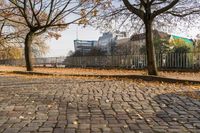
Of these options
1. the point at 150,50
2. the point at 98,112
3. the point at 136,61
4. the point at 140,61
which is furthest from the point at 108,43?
the point at 98,112

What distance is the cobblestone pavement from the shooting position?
6359 mm

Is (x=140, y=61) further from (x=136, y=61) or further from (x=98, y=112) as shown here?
(x=98, y=112)

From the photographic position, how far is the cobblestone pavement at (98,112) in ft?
20.9

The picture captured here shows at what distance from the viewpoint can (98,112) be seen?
7664 millimetres

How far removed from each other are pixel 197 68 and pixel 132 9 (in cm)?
699

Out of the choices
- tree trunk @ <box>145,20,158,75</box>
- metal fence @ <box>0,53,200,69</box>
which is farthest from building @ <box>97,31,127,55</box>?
tree trunk @ <box>145,20,158,75</box>

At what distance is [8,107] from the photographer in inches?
329

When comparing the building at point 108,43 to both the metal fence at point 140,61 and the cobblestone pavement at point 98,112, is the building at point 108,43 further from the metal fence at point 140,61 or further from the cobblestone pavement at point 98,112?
the cobblestone pavement at point 98,112

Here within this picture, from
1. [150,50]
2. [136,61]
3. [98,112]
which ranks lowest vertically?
[98,112]

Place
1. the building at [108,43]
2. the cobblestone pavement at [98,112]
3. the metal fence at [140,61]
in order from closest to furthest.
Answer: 1. the cobblestone pavement at [98,112]
2. the metal fence at [140,61]
3. the building at [108,43]

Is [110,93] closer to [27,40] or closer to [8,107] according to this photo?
[8,107]

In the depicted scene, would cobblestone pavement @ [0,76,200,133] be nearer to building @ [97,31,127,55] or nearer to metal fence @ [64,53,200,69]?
metal fence @ [64,53,200,69]

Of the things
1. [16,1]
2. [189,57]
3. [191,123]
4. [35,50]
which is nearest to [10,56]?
[35,50]

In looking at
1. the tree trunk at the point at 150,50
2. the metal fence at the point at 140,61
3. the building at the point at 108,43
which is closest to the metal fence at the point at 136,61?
the metal fence at the point at 140,61
